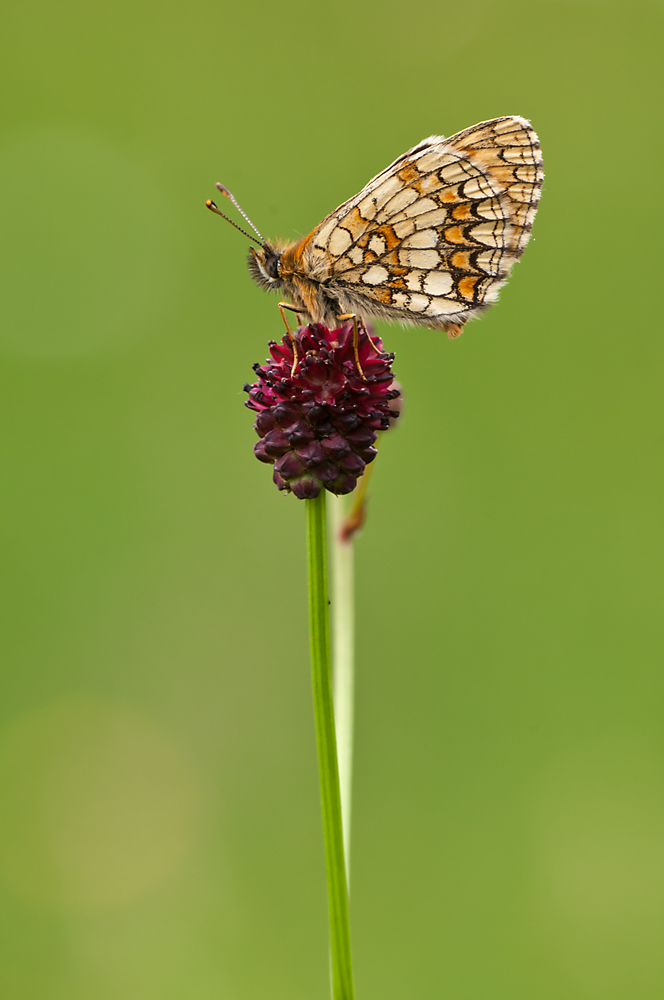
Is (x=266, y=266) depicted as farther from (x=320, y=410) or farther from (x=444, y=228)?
(x=320, y=410)

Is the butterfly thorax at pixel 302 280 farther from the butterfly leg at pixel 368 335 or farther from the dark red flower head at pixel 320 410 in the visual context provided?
the dark red flower head at pixel 320 410

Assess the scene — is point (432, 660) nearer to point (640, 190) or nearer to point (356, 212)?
point (356, 212)

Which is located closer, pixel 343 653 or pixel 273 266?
pixel 343 653

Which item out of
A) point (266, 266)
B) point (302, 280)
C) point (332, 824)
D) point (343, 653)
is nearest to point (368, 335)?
point (302, 280)

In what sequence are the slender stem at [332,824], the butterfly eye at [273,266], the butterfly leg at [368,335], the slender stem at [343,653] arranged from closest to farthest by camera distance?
the slender stem at [332,824] < the slender stem at [343,653] < the butterfly leg at [368,335] < the butterfly eye at [273,266]

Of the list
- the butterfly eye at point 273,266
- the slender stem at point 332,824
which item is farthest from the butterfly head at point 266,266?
the slender stem at point 332,824

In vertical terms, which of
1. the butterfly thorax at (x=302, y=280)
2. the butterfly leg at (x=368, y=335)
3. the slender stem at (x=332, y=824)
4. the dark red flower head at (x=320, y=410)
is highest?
the butterfly thorax at (x=302, y=280)

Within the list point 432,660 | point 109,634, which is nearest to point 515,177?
point 432,660
